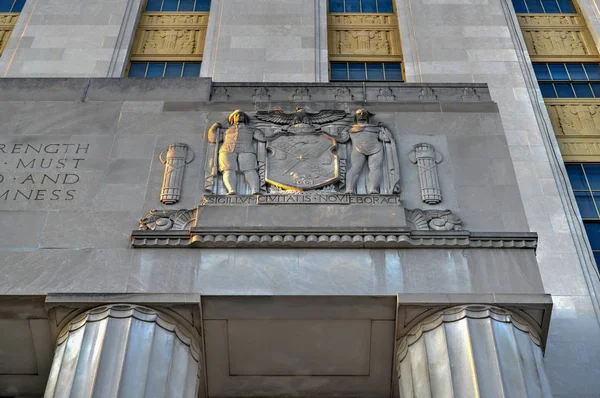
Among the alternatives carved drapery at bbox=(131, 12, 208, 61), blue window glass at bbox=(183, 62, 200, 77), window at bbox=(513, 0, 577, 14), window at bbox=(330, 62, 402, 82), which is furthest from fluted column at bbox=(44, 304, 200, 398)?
window at bbox=(513, 0, 577, 14)

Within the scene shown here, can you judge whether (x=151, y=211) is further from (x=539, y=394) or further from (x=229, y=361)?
(x=539, y=394)

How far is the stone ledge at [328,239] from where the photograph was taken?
13992 millimetres

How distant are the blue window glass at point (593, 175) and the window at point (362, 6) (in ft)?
28.3

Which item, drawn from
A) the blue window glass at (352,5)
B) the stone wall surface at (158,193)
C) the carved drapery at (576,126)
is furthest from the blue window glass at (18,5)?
the carved drapery at (576,126)

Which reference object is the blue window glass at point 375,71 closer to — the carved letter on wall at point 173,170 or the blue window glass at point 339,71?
the blue window glass at point 339,71

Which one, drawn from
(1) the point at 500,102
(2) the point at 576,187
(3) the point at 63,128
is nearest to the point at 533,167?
(2) the point at 576,187

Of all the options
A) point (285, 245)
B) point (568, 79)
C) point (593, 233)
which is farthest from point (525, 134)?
point (285, 245)

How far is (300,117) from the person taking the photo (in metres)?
16.6

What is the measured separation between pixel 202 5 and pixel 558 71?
1122cm

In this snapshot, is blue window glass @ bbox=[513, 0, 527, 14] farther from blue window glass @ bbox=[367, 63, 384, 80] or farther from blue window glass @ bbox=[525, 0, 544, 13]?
blue window glass @ bbox=[367, 63, 384, 80]

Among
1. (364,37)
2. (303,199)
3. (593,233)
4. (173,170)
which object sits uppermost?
(364,37)

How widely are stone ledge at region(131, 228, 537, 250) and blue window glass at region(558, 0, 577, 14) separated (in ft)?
45.7

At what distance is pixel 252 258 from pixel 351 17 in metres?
13.0

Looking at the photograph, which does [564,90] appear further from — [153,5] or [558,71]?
[153,5]
